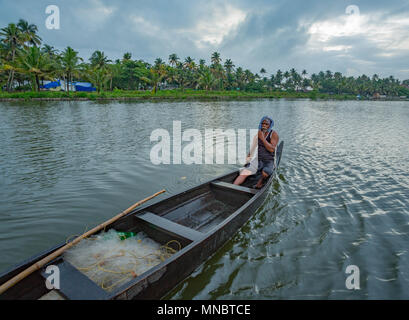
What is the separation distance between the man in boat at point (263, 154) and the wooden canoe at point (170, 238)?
70 cm

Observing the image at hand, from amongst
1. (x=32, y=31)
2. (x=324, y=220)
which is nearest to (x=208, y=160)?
(x=324, y=220)

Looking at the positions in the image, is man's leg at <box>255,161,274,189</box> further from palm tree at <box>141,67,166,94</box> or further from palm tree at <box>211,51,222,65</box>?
palm tree at <box>211,51,222,65</box>

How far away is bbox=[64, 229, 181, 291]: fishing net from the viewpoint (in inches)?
117

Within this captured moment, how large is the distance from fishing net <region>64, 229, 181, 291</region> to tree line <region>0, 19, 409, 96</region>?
42515mm

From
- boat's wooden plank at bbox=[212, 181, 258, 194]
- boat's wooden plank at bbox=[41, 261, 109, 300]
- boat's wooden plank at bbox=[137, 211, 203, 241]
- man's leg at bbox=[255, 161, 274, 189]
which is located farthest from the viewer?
man's leg at bbox=[255, 161, 274, 189]

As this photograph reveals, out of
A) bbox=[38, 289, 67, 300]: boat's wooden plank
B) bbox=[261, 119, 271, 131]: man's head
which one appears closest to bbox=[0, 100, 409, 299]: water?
bbox=[38, 289, 67, 300]: boat's wooden plank

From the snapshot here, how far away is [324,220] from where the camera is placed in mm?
5051

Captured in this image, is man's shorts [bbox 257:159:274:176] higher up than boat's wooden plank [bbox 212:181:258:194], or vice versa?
man's shorts [bbox 257:159:274:176]

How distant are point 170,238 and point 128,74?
196 feet

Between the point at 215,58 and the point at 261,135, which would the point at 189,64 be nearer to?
the point at 215,58

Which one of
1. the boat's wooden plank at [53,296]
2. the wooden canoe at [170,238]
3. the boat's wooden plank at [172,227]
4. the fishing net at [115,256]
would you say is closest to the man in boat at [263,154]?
the wooden canoe at [170,238]

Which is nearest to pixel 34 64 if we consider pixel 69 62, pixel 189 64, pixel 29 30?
pixel 69 62

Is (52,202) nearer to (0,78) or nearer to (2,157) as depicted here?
(2,157)
